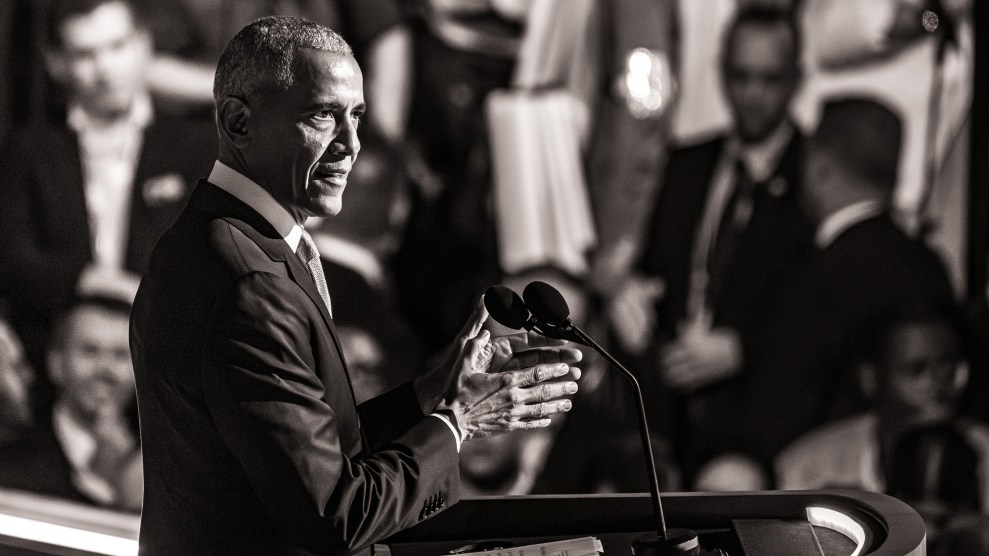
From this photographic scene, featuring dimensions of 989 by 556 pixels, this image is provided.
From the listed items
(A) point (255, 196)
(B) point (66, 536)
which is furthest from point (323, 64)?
(B) point (66, 536)

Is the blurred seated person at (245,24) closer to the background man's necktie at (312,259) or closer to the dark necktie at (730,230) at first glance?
the dark necktie at (730,230)

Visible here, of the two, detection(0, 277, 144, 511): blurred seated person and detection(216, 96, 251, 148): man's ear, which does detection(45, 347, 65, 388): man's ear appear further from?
detection(216, 96, 251, 148): man's ear

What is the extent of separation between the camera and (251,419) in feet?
3.74

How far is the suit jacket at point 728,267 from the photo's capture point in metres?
3.31

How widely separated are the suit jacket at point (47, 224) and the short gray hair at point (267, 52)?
2.75 metres

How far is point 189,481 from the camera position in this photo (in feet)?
4.16

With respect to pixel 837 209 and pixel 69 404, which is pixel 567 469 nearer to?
pixel 837 209

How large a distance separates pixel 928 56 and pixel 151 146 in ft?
8.91

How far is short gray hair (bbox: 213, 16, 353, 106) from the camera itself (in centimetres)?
128

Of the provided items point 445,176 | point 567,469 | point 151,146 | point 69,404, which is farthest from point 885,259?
point 69,404

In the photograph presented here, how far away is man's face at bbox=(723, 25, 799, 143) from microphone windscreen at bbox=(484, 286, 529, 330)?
2173 millimetres

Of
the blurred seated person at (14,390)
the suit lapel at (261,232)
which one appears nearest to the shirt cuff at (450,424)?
the suit lapel at (261,232)

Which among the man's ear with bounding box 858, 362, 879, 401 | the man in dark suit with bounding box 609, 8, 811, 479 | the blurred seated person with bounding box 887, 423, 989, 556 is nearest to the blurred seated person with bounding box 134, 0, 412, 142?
the man in dark suit with bounding box 609, 8, 811, 479

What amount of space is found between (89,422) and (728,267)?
8.11ft
